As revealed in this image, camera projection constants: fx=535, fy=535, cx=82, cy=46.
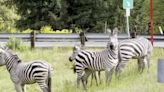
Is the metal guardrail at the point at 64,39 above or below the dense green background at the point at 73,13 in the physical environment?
below

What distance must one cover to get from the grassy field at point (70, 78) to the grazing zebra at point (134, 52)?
0.29 m

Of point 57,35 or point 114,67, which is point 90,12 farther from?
point 114,67

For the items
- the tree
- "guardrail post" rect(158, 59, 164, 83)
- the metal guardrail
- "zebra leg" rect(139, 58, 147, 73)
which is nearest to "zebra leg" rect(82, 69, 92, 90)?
"zebra leg" rect(139, 58, 147, 73)

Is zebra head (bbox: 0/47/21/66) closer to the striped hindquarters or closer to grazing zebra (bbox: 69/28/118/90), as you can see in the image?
the striped hindquarters

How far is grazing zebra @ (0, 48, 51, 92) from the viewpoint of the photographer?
12617mm

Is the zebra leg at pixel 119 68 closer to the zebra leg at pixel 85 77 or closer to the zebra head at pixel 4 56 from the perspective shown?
the zebra leg at pixel 85 77

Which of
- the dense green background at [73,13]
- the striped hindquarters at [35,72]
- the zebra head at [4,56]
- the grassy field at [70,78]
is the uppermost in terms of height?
the dense green background at [73,13]

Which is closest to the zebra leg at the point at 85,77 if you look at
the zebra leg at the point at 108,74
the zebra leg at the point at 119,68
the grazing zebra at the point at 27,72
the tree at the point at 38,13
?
the zebra leg at the point at 108,74

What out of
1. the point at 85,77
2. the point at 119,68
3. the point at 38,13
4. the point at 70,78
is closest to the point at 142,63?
the point at 119,68

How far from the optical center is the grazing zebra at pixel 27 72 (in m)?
12.6

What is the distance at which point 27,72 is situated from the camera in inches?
505

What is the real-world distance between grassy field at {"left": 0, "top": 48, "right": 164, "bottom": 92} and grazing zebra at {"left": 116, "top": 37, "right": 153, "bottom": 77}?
11.3 inches

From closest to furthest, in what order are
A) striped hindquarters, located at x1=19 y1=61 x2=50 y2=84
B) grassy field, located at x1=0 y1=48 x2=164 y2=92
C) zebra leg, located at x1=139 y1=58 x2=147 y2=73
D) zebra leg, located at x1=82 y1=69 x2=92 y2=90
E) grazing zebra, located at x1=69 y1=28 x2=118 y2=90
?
striped hindquarters, located at x1=19 y1=61 x2=50 y2=84
grassy field, located at x1=0 y1=48 x2=164 y2=92
zebra leg, located at x1=82 y1=69 x2=92 y2=90
grazing zebra, located at x1=69 y1=28 x2=118 y2=90
zebra leg, located at x1=139 y1=58 x2=147 y2=73

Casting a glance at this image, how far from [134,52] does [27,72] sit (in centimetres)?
483
